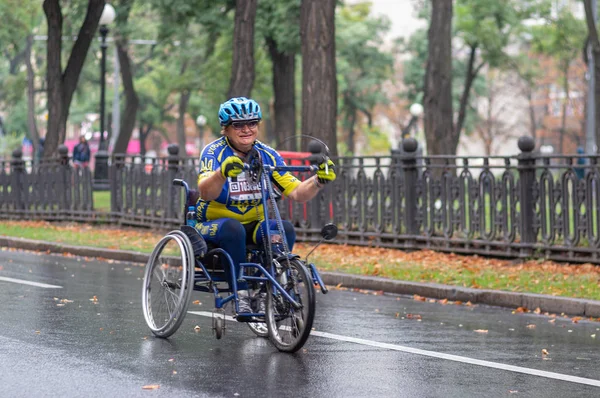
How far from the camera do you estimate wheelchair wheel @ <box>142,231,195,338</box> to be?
8.20 metres

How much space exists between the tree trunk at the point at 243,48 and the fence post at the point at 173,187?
3888mm

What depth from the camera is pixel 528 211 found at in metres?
14.9

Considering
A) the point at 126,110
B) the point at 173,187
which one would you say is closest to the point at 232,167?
the point at 173,187

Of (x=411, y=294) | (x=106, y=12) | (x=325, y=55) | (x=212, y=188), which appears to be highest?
(x=106, y=12)

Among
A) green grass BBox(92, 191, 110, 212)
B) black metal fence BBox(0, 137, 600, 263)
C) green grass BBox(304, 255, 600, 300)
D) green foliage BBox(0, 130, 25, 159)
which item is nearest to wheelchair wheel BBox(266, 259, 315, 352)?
green grass BBox(304, 255, 600, 300)

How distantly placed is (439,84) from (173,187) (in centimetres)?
973

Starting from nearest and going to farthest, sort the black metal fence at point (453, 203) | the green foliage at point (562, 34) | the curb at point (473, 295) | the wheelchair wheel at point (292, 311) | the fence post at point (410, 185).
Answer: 1. the wheelchair wheel at point (292, 311)
2. the curb at point (473, 295)
3. the black metal fence at point (453, 203)
4. the fence post at point (410, 185)
5. the green foliage at point (562, 34)

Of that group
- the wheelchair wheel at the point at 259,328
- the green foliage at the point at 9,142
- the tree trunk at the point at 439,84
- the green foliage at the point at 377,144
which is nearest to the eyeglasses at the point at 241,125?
the wheelchair wheel at the point at 259,328

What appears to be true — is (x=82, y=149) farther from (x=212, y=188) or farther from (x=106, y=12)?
(x=212, y=188)

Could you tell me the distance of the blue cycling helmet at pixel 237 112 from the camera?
8.17 meters

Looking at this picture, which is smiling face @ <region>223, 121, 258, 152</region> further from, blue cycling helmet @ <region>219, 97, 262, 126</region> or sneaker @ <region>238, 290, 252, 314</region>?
sneaker @ <region>238, 290, 252, 314</region>

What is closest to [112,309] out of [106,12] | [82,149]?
[106,12]

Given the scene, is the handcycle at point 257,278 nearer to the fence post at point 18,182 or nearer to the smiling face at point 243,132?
the smiling face at point 243,132

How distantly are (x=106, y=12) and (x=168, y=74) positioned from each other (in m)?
30.2
